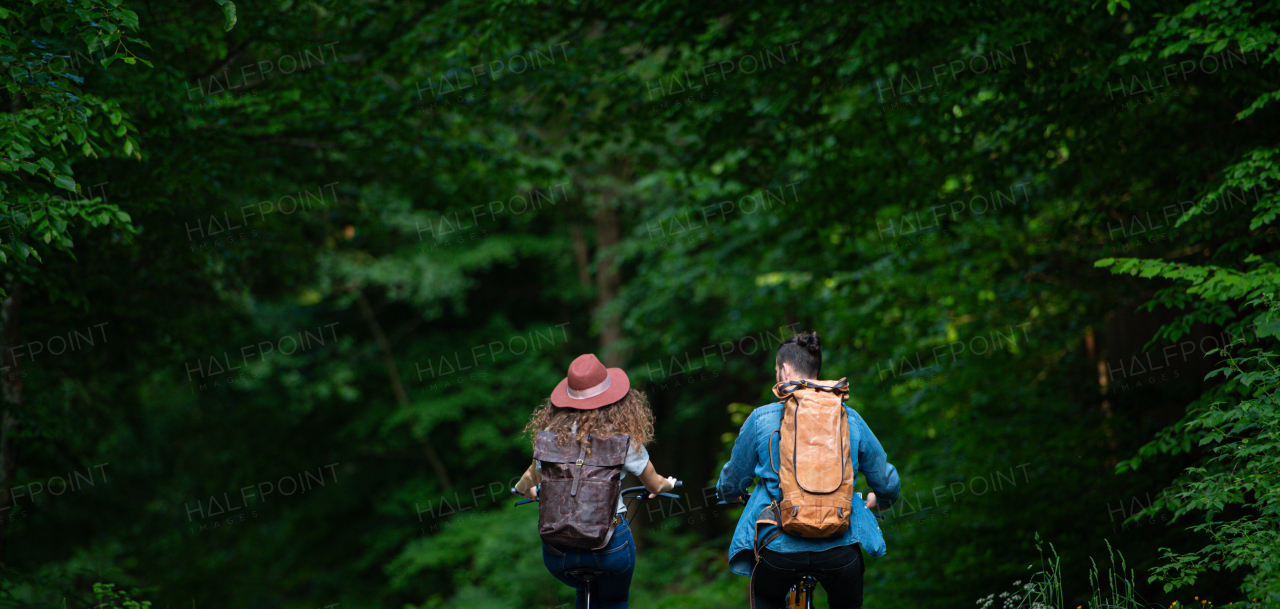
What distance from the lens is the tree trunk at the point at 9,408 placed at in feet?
19.2

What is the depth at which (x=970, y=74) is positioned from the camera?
586cm

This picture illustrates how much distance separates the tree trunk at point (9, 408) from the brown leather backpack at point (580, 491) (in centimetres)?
444

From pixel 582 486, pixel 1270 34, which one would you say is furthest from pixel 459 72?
pixel 1270 34

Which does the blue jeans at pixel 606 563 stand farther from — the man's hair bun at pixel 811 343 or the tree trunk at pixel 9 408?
the tree trunk at pixel 9 408

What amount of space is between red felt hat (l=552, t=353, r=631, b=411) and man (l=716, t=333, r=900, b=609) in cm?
60

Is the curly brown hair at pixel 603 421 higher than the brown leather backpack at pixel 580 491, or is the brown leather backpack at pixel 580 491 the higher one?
the curly brown hair at pixel 603 421

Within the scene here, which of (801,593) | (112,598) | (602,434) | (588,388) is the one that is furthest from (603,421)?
(112,598)

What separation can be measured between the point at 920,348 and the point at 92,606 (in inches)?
280

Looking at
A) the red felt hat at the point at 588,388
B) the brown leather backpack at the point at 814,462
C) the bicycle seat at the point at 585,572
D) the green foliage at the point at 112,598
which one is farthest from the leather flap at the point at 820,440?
the green foliage at the point at 112,598

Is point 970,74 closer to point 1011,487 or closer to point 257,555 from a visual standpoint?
point 1011,487

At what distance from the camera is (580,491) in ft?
11.7

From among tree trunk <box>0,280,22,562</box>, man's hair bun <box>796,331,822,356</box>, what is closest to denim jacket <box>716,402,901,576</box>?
man's hair bun <box>796,331,822,356</box>

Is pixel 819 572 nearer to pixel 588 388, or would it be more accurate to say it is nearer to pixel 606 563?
pixel 606 563

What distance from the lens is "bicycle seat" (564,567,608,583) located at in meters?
3.64
